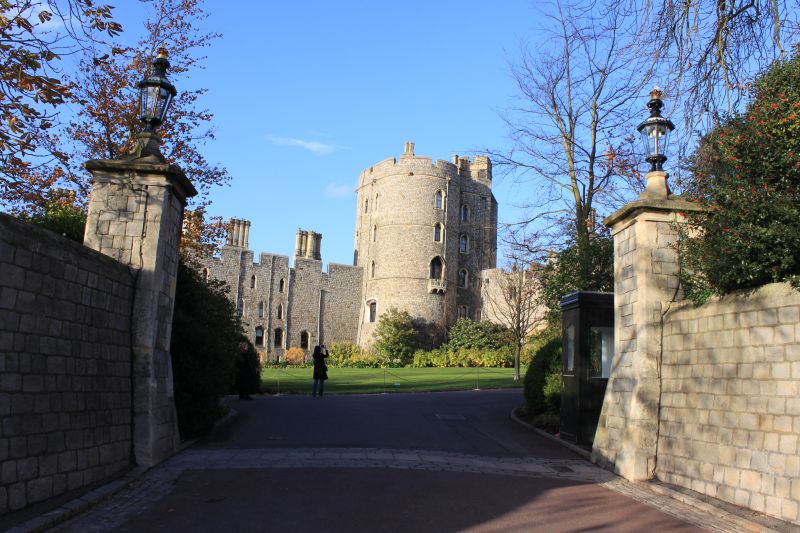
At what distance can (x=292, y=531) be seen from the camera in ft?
18.1

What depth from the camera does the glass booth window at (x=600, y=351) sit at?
1090 cm

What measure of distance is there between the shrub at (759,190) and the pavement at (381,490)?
246 cm

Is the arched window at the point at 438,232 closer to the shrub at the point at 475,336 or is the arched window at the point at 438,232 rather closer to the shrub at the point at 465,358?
the shrub at the point at 475,336

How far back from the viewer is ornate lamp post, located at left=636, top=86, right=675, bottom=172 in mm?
9586

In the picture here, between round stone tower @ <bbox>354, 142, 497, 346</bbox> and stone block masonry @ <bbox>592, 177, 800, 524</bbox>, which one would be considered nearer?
stone block masonry @ <bbox>592, 177, 800, 524</bbox>

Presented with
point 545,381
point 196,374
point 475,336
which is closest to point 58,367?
point 196,374

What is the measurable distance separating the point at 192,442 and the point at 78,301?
356cm

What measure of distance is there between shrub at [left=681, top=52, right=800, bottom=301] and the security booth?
3.09 metres

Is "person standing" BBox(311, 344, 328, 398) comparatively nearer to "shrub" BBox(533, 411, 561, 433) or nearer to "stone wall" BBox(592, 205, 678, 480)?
"shrub" BBox(533, 411, 561, 433)

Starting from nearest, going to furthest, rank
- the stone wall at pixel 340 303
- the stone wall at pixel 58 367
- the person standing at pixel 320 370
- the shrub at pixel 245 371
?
the stone wall at pixel 58 367 → the shrub at pixel 245 371 → the person standing at pixel 320 370 → the stone wall at pixel 340 303

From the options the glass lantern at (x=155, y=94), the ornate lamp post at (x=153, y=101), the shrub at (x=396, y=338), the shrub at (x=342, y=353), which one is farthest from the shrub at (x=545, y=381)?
the shrub at (x=342, y=353)

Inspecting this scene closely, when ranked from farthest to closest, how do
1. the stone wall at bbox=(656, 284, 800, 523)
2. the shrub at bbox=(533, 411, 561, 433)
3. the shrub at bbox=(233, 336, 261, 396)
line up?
the shrub at bbox=(233, 336, 261, 396), the shrub at bbox=(533, 411, 561, 433), the stone wall at bbox=(656, 284, 800, 523)

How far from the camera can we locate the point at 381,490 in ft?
23.2

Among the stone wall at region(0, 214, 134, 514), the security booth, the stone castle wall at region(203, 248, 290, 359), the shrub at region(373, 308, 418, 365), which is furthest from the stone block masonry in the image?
the stone castle wall at region(203, 248, 290, 359)
